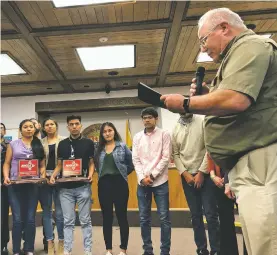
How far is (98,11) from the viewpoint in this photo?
345 centimetres

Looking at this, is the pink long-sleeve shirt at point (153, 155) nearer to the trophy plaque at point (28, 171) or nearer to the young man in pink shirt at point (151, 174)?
the young man in pink shirt at point (151, 174)

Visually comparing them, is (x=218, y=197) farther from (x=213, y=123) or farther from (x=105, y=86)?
(x=105, y=86)

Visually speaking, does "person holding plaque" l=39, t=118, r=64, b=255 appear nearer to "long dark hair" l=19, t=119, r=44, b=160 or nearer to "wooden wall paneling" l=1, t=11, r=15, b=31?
"long dark hair" l=19, t=119, r=44, b=160

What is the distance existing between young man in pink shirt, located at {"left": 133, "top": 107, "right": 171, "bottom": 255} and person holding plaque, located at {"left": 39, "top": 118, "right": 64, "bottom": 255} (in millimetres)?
735

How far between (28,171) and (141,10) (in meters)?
2.15

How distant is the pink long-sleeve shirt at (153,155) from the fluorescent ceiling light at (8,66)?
3009 mm

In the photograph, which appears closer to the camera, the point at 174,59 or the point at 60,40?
the point at 60,40

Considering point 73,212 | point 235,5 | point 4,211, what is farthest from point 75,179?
point 235,5

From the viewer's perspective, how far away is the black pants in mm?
2598

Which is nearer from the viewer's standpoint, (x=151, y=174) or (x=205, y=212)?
(x=205, y=212)

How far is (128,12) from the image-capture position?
3502 millimetres

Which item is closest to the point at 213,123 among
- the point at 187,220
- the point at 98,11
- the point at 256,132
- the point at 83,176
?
the point at 256,132

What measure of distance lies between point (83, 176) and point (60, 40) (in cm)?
228

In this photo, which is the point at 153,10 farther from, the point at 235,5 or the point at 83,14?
the point at 235,5
